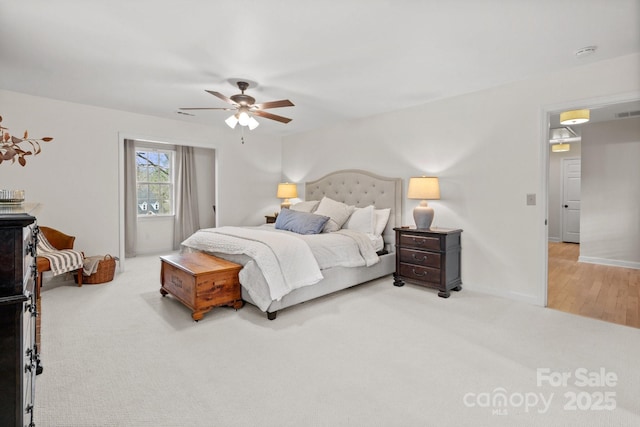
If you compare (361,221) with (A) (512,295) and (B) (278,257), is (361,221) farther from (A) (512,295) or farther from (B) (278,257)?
(A) (512,295)

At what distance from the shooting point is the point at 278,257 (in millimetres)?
3137

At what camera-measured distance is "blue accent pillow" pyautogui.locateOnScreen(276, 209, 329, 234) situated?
4160 mm

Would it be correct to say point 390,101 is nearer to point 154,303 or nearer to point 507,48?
point 507,48

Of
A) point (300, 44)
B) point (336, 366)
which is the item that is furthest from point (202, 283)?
point (300, 44)

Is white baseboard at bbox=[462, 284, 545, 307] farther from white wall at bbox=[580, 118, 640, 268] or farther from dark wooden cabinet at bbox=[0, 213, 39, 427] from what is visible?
dark wooden cabinet at bbox=[0, 213, 39, 427]

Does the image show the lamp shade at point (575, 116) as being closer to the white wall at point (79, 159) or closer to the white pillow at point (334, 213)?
the white pillow at point (334, 213)

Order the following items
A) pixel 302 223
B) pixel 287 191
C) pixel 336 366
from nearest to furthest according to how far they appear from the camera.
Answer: pixel 336 366, pixel 302 223, pixel 287 191

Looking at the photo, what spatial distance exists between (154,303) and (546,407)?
3.49 meters

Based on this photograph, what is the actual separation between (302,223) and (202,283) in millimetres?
1607

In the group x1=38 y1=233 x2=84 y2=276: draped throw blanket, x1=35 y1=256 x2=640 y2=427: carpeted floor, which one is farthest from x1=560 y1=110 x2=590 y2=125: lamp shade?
x1=38 y1=233 x2=84 y2=276: draped throw blanket

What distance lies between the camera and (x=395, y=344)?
2539 millimetres

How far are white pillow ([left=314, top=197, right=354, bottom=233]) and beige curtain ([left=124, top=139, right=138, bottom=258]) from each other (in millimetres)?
3635

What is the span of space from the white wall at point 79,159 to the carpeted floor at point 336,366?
1534 millimetres

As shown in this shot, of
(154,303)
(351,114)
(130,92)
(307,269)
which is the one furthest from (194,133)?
(307,269)
